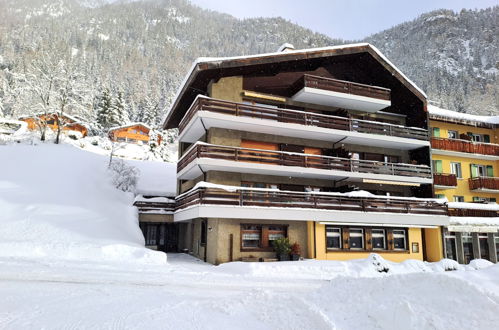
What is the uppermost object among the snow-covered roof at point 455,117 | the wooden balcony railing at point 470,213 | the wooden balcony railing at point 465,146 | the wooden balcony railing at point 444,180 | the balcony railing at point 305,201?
the snow-covered roof at point 455,117

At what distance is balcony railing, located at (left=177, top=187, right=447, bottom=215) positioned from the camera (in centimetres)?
1900

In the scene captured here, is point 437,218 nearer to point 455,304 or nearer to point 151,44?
point 455,304

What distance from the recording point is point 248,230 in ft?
67.0

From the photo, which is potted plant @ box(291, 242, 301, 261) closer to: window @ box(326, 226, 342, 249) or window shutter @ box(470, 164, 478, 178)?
window @ box(326, 226, 342, 249)

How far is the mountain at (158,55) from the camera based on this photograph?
45250 mm

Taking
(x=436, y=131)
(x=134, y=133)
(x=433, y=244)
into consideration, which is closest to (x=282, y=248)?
(x=433, y=244)

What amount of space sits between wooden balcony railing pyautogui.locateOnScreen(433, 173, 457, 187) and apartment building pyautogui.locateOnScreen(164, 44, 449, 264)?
186cm

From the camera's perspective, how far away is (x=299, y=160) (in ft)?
71.8

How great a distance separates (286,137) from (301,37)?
16452cm

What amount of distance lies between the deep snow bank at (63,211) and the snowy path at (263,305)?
6.03 meters

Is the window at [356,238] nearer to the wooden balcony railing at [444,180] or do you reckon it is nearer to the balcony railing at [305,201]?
the balcony railing at [305,201]

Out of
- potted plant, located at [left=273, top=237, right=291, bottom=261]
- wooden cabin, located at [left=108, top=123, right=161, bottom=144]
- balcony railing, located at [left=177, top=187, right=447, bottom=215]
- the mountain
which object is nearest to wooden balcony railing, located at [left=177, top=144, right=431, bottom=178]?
balcony railing, located at [left=177, top=187, right=447, bottom=215]

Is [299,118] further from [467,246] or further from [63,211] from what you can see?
[467,246]

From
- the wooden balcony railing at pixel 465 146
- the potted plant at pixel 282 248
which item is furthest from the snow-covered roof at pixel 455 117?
the potted plant at pixel 282 248
